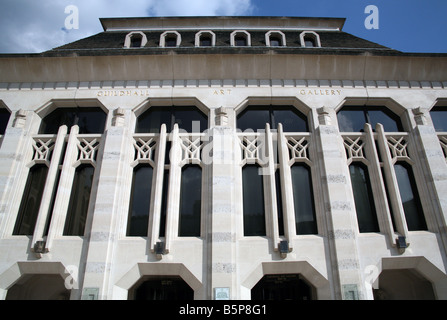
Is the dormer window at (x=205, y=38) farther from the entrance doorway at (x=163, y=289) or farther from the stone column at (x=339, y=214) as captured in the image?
the entrance doorway at (x=163, y=289)

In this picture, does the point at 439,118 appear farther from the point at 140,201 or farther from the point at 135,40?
the point at 135,40

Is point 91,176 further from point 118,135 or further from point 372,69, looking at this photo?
point 372,69

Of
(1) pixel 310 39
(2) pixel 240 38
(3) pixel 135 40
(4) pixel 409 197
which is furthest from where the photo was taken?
(2) pixel 240 38

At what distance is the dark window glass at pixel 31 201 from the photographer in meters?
11.3

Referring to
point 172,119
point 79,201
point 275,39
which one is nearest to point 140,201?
point 79,201

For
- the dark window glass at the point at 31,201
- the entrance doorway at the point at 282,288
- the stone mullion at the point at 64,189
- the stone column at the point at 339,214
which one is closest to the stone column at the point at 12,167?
the dark window glass at the point at 31,201

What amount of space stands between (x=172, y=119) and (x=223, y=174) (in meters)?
3.96

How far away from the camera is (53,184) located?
11641 millimetres

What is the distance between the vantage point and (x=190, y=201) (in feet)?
37.9

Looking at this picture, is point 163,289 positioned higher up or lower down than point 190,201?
lower down

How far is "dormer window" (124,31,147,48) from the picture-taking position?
15492 millimetres

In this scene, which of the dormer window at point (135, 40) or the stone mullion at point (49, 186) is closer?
the stone mullion at point (49, 186)

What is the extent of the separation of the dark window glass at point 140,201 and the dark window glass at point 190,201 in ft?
4.66
